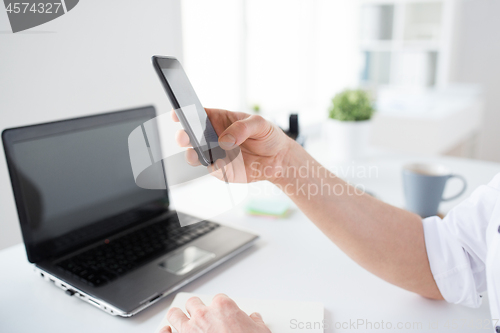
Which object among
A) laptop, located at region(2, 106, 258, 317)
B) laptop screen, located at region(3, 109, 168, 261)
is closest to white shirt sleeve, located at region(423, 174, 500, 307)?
laptop, located at region(2, 106, 258, 317)

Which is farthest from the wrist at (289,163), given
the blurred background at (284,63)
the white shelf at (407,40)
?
the white shelf at (407,40)

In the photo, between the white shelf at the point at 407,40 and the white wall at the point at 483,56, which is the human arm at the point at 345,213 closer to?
the white shelf at the point at 407,40

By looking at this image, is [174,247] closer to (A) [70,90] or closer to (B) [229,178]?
(B) [229,178]

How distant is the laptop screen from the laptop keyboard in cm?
4

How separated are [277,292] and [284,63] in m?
2.65

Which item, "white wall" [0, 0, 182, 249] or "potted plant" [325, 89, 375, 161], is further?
"potted plant" [325, 89, 375, 161]

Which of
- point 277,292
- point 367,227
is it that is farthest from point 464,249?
point 277,292

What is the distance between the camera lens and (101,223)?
0.74 m

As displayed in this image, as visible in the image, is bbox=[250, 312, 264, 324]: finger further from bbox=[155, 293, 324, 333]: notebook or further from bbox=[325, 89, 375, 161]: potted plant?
bbox=[325, 89, 375, 161]: potted plant

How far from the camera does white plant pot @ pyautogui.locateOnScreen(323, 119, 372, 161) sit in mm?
1210

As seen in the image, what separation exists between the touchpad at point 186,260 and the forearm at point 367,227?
0.20 metres

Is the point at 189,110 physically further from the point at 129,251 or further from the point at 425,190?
the point at 425,190

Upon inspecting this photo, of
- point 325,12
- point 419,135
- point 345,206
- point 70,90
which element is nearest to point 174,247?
point 345,206

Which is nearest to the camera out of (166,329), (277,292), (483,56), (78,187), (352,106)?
(166,329)
